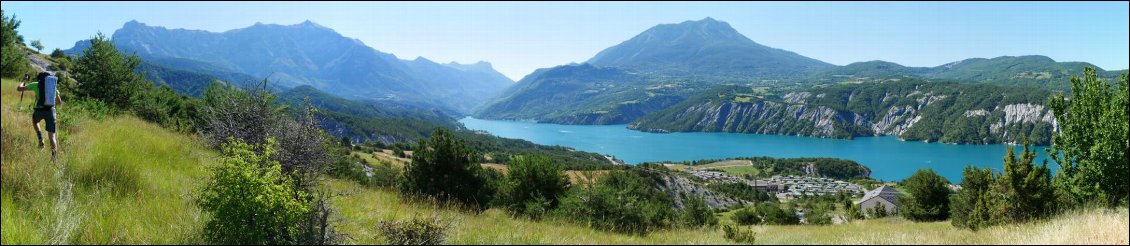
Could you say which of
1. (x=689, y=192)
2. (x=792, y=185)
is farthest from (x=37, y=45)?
(x=792, y=185)

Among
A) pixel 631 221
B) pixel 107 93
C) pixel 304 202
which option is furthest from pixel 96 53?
pixel 631 221

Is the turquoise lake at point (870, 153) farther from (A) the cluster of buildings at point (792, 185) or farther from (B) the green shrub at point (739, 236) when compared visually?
(B) the green shrub at point (739, 236)

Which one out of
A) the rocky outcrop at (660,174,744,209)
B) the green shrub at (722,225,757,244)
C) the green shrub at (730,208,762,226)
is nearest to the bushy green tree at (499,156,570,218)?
the green shrub at (722,225,757,244)

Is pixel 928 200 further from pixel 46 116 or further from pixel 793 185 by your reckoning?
pixel 793 185

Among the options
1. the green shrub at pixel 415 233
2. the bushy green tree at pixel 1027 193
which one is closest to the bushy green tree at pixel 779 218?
the bushy green tree at pixel 1027 193

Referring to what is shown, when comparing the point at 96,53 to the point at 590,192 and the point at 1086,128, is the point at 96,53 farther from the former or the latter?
the point at 1086,128
